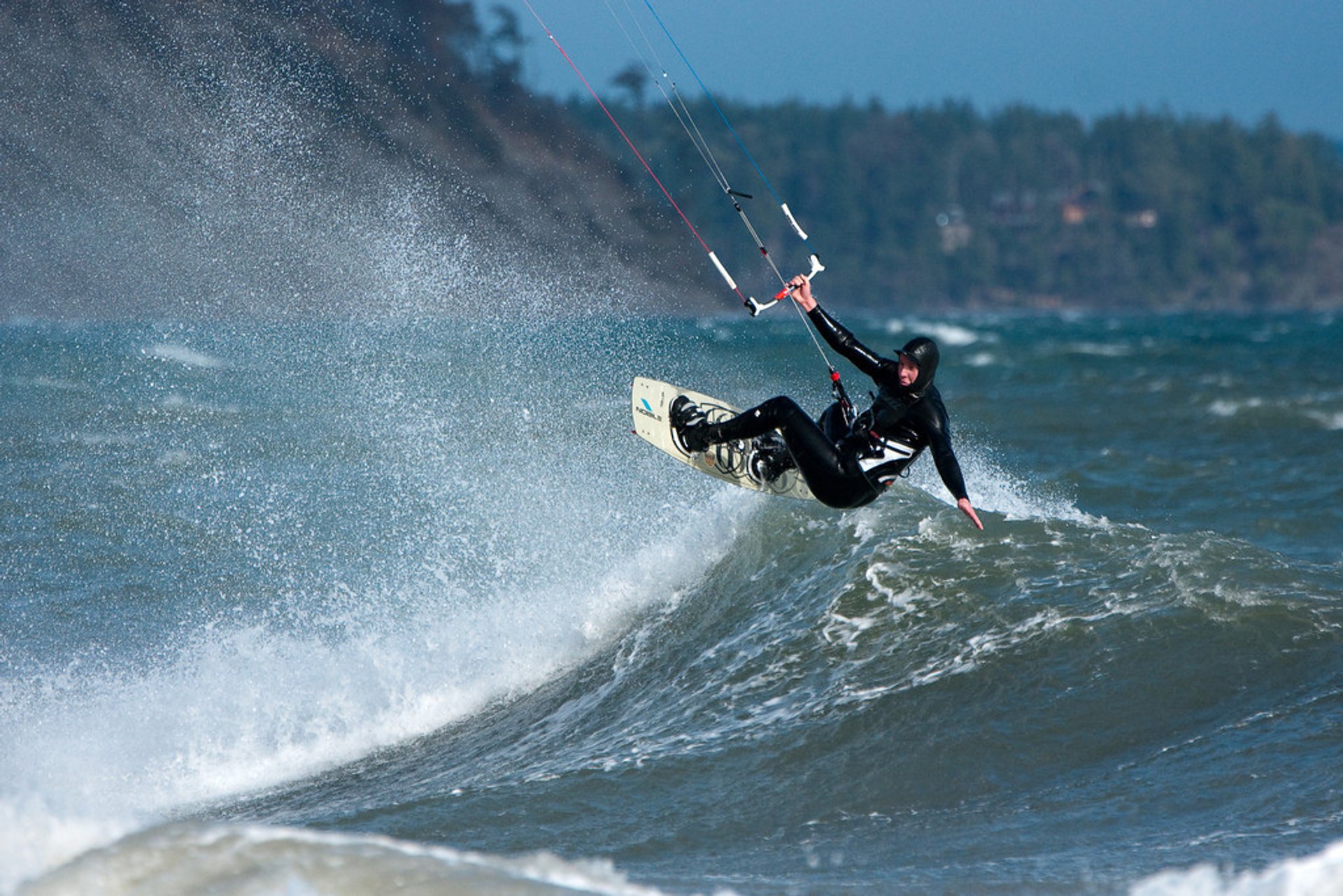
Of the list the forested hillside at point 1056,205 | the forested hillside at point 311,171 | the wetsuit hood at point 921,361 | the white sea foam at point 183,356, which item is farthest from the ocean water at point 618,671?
the forested hillside at point 1056,205

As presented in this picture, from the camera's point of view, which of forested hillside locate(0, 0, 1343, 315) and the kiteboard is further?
forested hillside locate(0, 0, 1343, 315)

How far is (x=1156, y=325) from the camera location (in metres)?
63.3

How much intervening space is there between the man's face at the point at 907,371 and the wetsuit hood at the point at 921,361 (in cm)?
1

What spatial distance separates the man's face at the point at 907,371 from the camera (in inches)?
230

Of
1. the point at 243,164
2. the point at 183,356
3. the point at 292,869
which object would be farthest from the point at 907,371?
the point at 243,164

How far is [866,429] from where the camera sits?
621cm

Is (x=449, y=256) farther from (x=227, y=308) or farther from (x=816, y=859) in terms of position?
(x=816, y=859)

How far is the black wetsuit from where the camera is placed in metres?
5.94

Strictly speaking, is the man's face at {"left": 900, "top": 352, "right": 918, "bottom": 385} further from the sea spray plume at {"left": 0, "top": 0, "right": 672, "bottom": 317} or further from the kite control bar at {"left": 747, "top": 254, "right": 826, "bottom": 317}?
the sea spray plume at {"left": 0, "top": 0, "right": 672, "bottom": 317}

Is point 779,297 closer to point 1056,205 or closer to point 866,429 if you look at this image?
point 866,429

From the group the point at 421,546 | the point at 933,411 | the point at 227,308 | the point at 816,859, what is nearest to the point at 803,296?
the point at 933,411

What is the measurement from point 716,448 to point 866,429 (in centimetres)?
114

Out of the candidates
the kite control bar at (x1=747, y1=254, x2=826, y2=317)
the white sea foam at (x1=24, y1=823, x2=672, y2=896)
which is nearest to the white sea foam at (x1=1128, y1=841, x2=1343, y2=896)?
the white sea foam at (x1=24, y1=823, x2=672, y2=896)

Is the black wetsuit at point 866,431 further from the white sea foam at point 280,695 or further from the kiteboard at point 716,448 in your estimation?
the white sea foam at point 280,695
